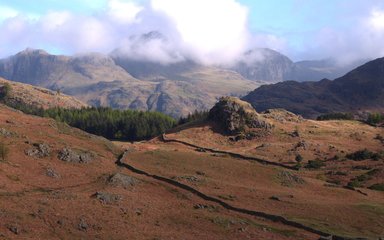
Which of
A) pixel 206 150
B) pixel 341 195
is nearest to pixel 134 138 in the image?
pixel 206 150

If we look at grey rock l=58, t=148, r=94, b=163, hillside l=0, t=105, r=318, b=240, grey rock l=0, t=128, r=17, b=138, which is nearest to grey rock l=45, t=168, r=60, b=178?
hillside l=0, t=105, r=318, b=240

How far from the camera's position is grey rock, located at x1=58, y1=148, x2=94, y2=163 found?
208 feet

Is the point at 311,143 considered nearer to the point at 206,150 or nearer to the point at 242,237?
the point at 206,150

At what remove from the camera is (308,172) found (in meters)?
84.5

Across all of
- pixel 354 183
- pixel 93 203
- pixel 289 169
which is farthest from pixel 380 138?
pixel 93 203

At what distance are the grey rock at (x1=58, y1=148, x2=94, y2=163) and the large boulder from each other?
182 feet

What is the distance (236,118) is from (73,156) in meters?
60.4

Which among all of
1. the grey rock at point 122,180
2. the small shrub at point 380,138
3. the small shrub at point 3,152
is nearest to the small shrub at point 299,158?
the small shrub at point 380,138

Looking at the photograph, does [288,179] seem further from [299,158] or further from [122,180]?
[122,180]

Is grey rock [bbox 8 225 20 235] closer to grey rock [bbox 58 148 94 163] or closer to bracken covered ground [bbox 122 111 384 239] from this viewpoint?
bracken covered ground [bbox 122 111 384 239]

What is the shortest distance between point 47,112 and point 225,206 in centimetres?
15273

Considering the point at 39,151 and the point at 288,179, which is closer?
the point at 39,151

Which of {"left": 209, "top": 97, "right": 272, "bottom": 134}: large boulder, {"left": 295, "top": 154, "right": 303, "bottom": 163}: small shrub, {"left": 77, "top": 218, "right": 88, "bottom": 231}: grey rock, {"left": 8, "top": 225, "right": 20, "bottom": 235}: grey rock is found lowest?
{"left": 77, "top": 218, "right": 88, "bottom": 231}: grey rock

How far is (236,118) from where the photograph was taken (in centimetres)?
11756
